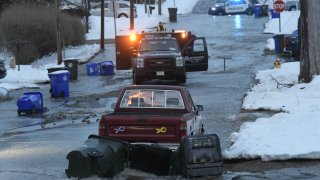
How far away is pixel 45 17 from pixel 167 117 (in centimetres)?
3045

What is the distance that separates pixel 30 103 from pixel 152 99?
30.0 ft

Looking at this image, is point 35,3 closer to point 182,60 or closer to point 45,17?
point 45,17

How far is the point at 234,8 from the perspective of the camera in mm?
68812

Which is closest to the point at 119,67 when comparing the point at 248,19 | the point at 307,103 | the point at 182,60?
the point at 182,60

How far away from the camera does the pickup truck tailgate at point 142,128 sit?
11.0 metres

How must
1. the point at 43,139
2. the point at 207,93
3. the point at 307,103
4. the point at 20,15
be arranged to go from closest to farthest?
1. the point at 43,139
2. the point at 307,103
3. the point at 207,93
4. the point at 20,15

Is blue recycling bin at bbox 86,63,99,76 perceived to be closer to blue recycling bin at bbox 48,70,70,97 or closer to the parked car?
blue recycling bin at bbox 48,70,70,97

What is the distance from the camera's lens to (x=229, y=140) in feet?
46.0

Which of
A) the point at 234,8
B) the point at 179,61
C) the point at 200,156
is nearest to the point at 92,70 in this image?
the point at 179,61

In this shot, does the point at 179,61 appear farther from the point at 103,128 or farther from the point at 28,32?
the point at 103,128

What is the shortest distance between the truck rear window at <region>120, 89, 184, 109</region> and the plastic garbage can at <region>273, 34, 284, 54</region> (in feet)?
Result: 88.3

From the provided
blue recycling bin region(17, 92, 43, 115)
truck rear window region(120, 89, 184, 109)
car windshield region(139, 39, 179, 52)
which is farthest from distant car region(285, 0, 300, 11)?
truck rear window region(120, 89, 184, 109)

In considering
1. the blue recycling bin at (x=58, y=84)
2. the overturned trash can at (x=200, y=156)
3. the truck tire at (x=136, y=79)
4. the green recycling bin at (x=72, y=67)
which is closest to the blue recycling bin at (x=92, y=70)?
the green recycling bin at (x=72, y=67)

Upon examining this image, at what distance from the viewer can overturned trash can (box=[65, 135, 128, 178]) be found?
32.1 feet
